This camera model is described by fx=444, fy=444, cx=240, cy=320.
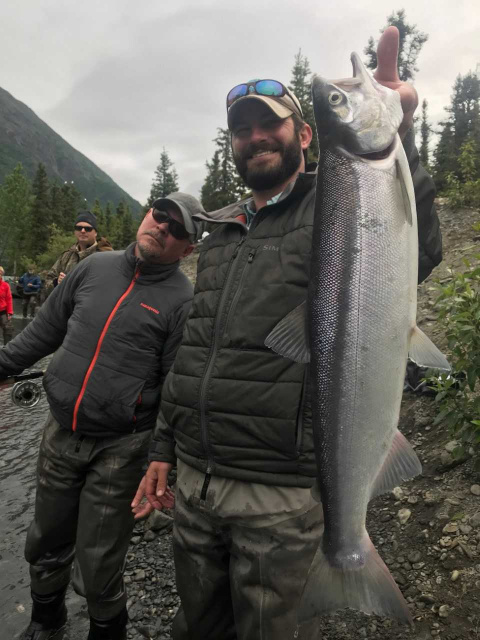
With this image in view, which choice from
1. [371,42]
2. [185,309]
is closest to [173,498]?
[185,309]

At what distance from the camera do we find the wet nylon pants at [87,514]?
3248 mm

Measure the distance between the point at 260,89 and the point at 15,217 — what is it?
80270 millimetres

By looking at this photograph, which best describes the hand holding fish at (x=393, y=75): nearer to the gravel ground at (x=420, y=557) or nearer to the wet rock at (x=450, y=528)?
the gravel ground at (x=420, y=557)

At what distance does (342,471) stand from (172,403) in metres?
1.19

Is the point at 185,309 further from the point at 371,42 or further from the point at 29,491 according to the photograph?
the point at 371,42

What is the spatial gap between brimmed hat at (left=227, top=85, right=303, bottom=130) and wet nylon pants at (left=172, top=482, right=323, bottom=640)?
→ 227cm

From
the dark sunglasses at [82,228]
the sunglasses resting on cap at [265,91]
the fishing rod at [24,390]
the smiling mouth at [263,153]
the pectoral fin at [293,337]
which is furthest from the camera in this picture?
the dark sunglasses at [82,228]

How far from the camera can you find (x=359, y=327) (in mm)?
1769

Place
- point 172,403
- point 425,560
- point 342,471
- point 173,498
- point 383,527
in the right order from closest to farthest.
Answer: point 342,471 < point 172,403 < point 173,498 < point 425,560 < point 383,527

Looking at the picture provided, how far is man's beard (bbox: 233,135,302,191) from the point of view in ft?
8.63

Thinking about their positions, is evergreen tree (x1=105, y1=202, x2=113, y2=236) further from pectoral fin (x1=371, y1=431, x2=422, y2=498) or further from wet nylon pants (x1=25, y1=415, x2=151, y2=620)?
pectoral fin (x1=371, y1=431, x2=422, y2=498)

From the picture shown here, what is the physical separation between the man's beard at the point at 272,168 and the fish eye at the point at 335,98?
31.3 inches

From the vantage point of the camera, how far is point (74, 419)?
334cm

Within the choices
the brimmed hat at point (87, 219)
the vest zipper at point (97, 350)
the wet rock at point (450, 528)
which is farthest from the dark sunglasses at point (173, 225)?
the brimmed hat at point (87, 219)
